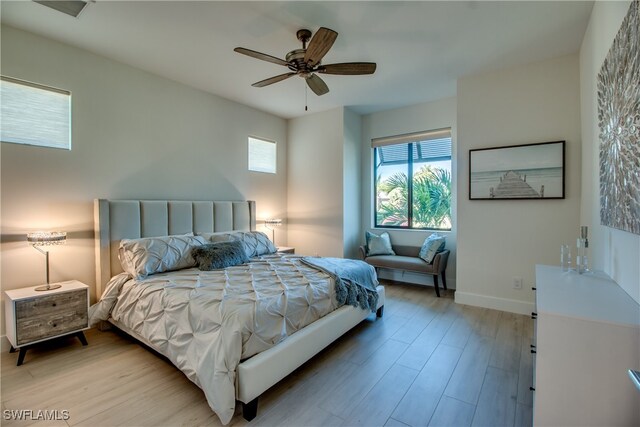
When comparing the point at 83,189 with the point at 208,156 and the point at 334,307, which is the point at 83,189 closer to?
the point at 208,156

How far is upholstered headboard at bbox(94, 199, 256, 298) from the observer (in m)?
2.95

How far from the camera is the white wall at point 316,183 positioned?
4805 mm

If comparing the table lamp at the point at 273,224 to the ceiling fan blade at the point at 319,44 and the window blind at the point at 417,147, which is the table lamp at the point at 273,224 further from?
the ceiling fan blade at the point at 319,44

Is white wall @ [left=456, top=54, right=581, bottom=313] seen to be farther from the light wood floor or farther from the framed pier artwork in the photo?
the light wood floor

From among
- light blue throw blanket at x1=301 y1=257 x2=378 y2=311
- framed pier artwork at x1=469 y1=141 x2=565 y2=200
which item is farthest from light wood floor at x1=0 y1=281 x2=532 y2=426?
framed pier artwork at x1=469 y1=141 x2=565 y2=200

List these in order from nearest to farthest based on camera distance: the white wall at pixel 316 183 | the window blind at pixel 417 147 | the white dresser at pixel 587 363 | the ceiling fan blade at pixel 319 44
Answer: the white dresser at pixel 587 363, the ceiling fan blade at pixel 319 44, the window blind at pixel 417 147, the white wall at pixel 316 183

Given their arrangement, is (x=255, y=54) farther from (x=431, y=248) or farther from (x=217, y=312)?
(x=431, y=248)

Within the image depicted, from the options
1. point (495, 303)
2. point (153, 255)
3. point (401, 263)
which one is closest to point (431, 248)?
point (401, 263)

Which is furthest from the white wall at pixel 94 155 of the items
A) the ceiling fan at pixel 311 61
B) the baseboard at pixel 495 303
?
the baseboard at pixel 495 303

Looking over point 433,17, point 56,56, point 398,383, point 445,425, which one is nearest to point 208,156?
point 56,56

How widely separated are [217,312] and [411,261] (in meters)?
3.09

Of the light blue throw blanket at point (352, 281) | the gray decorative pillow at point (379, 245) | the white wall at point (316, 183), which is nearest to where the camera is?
the light blue throw blanket at point (352, 281)

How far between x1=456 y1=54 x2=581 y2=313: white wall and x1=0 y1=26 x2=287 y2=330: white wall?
11.0 feet

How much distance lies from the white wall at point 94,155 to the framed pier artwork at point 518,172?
3.44 m
